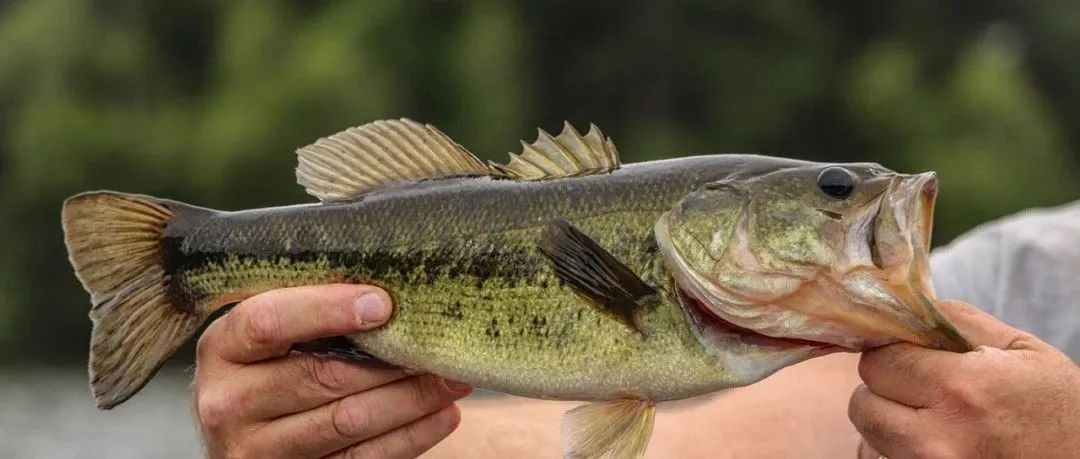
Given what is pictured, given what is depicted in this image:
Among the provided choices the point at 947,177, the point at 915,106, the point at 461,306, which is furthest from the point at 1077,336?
the point at 915,106

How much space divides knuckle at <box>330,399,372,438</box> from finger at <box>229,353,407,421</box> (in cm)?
2

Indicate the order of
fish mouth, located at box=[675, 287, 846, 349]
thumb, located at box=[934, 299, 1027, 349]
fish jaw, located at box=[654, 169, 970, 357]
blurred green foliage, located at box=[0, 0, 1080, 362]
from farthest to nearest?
blurred green foliage, located at box=[0, 0, 1080, 362] < thumb, located at box=[934, 299, 1027, 349] < fish mouth, located at box=[675, 287, 846, 349] < fish jaw, located at box=[654, 169, 970, 357]

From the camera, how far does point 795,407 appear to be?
3.56 metres

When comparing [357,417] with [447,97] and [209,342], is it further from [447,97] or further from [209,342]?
[447,97]

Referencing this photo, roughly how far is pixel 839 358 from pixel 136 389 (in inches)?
87.3

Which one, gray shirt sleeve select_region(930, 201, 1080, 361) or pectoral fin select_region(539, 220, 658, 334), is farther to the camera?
gray shirt sleeve select_region(930, 201, 1080, 361)

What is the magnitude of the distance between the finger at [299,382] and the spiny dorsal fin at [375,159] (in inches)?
14.3

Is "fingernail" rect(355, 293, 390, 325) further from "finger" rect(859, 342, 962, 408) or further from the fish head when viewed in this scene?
"finger" rect(859, 342, 962, 408)

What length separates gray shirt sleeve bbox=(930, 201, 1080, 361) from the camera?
3.73 m

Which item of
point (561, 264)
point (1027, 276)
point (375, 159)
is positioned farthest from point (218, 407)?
point (1027, 276)

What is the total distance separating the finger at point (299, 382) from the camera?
250 centimetres

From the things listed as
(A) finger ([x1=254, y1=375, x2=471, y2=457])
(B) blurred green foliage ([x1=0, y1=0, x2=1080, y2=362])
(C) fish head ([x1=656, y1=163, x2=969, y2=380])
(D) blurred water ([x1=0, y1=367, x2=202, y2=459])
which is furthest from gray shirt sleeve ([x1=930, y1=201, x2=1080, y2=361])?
(B) blurred green foliage ([x1=0, y1=0, x2=1080, y2=362])

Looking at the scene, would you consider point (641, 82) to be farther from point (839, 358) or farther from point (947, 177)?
point (839, 358)

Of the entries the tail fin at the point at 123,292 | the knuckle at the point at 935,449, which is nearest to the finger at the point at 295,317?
the tail fin at the point at 123,292
